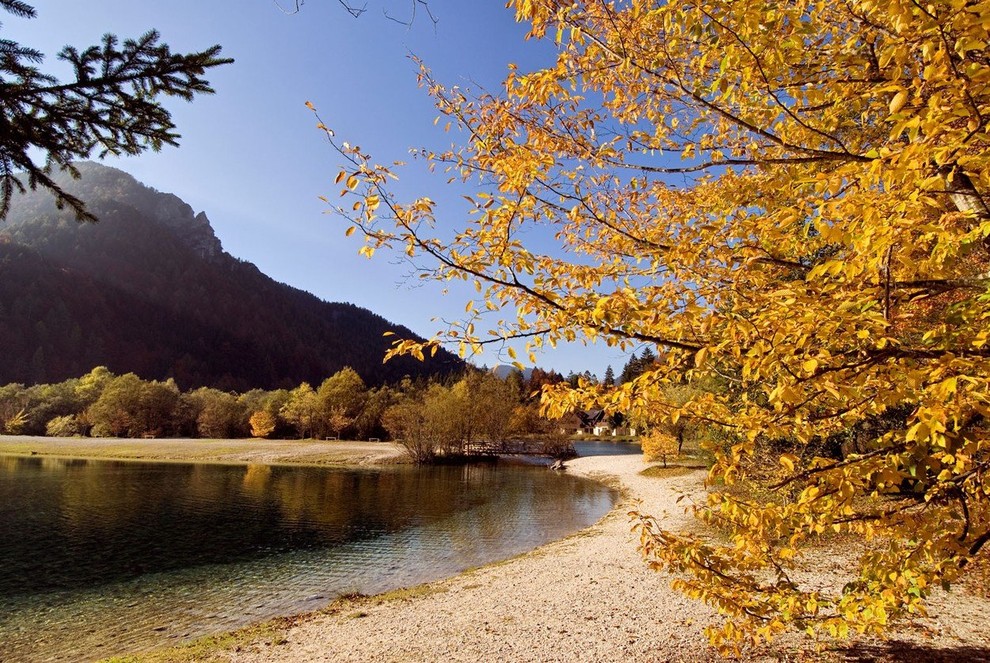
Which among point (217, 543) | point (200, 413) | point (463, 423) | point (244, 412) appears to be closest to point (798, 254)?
point (217, 543)

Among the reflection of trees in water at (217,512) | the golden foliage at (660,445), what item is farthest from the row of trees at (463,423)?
the golden foliage at (660,445)

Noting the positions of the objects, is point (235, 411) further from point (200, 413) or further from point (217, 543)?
point (217, 543)

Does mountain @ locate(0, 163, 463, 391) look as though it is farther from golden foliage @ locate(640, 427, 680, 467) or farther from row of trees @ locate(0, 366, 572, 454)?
golden foliage @ locate(640, 427, 680, 467)

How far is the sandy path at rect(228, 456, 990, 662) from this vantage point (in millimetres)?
7566

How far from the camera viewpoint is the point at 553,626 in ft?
31.7

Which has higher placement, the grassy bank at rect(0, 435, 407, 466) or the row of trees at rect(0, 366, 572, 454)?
the row of trees at rect(0, 366, 572, 454)

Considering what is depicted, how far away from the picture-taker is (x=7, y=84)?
4.16 meters

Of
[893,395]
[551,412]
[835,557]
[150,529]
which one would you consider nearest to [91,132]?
[551,412]

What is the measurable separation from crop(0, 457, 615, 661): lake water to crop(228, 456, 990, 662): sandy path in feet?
8.62

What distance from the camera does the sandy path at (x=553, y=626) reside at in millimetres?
7566

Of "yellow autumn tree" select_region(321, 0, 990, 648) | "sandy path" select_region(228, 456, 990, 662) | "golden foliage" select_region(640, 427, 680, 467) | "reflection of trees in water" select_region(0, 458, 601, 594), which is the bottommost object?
"reflection of trees in water" select_region(0, 458, 601, 594)

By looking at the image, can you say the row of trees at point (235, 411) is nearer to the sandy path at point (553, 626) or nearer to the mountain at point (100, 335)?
the sandy path at point (553, 626)

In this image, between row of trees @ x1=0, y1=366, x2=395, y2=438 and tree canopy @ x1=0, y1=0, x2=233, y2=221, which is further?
row of trees @ x1=0, y1=366, x2=395, y2=438

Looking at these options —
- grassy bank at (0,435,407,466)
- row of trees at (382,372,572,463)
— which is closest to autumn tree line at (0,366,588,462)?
row of trees at (382,372,572,463)
